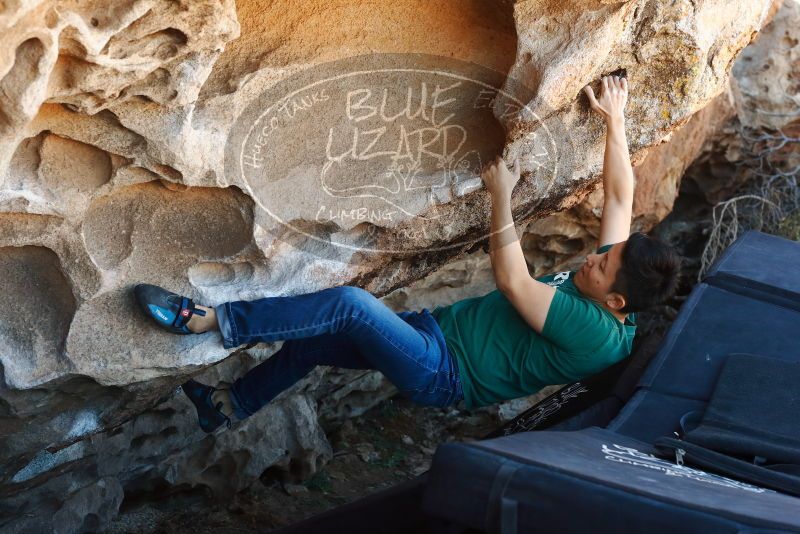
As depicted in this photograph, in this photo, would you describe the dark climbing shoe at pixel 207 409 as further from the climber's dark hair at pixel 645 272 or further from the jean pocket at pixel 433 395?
the climber's dark hair at pixel 645 272

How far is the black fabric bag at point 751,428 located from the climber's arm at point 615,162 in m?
0.51

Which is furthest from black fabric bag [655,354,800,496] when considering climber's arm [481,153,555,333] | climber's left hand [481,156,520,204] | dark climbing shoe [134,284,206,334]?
dark climbing shoe [134,284,206,334]

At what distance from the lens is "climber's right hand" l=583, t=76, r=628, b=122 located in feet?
9.53

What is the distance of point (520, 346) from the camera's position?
2826 millimetres

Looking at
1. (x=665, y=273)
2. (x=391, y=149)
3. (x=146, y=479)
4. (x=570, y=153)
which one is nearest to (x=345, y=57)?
(x=391, y=149)

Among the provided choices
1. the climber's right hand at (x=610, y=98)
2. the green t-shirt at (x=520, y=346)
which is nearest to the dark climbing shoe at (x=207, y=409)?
the green t-shirt at (x=520, y=346)

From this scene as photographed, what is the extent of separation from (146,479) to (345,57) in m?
1.79

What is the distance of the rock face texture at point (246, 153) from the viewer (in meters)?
2.22

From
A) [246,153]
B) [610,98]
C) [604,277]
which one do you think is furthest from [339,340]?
[610,98]

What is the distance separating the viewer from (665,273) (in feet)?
8.79

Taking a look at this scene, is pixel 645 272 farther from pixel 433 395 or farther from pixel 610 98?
pixel 433 395

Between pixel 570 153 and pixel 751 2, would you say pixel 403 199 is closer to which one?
pixel 570 153

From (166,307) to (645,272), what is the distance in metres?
1.26

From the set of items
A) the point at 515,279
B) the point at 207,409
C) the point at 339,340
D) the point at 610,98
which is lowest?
the point at 207,409
